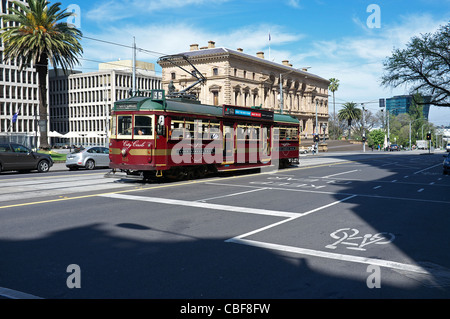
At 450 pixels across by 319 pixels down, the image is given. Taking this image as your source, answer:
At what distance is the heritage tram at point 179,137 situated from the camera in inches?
650

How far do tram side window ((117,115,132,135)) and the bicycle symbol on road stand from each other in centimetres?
1061

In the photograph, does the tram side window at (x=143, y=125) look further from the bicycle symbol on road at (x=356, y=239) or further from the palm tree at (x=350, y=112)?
the palm tree at (x=350, y=112)

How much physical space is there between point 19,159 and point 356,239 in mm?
20617

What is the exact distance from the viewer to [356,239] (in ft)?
26.1

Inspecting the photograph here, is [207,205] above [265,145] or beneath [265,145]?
beneath

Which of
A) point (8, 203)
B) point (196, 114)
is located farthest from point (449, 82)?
point (8, 203)

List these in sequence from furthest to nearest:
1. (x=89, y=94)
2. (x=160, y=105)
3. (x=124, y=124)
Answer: (x=89, y=94) → (x=124, y=124) → (x=160, y=105)

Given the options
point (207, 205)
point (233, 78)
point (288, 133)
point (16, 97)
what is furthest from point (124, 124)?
point (16, 97)

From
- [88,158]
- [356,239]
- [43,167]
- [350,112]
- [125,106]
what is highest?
[350,112]

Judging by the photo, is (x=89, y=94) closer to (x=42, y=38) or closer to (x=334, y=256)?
(x=42, y=38)

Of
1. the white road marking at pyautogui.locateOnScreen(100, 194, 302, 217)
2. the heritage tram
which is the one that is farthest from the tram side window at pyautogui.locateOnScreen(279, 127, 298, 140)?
the white road marking at pyautogui.locateOnScreen(100, 194, 302, 217)

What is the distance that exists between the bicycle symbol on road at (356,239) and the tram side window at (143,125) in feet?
32.1

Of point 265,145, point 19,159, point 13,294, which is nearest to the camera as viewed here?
point 13,294
